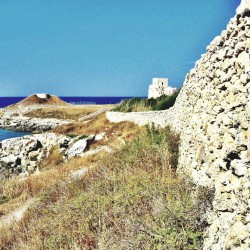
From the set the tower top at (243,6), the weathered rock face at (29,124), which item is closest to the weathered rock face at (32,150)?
the tower top at (243,6)

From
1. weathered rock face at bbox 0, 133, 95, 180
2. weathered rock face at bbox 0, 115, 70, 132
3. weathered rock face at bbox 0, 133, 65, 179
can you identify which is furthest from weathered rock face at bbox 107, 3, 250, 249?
weathered rock face at bbox 0, 115, 70, 132

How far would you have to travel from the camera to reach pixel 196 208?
4.84 meters

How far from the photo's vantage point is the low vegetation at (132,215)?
473 centimetres

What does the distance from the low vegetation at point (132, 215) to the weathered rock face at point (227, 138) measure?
0.34 m

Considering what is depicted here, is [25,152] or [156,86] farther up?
[156,86]

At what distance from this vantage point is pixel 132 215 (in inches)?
220

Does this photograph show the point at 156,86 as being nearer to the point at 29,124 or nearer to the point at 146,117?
the point at 146,117

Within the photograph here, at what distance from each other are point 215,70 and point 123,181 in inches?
115

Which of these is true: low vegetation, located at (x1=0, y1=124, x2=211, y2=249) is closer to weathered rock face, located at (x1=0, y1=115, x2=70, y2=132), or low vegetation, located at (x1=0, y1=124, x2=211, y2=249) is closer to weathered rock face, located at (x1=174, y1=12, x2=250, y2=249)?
weathered rock face, located at (x1=174, y1=12, x2=250, y2=249)

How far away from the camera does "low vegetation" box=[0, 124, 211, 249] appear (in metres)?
4.73

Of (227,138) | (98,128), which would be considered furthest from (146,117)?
(227,138)

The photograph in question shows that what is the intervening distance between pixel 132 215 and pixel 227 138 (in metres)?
2.00

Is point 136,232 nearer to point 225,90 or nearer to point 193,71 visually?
point 225,90

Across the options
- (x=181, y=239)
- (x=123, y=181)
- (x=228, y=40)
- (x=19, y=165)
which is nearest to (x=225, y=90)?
(x=228, y=40)
